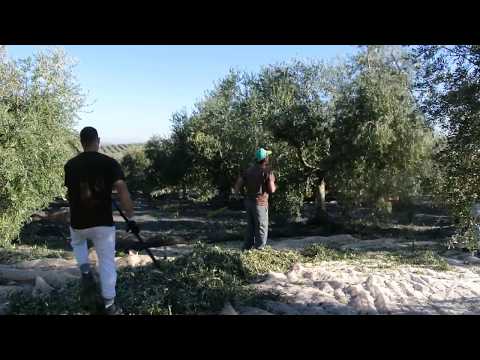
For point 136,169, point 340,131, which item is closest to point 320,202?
point 340,131

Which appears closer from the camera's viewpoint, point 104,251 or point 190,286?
point 104,251

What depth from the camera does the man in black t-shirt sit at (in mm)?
4441

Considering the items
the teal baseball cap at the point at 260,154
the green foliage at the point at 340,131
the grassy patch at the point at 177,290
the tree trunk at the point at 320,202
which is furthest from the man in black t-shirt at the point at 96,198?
the tree trunk at the point at 320,202

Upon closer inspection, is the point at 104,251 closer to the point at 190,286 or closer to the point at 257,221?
the point at 190,286

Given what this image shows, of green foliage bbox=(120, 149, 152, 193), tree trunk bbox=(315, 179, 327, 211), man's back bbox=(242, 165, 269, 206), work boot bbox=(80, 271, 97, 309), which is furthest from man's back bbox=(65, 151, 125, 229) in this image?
green foliage bbox=(120, 149, 152, 193)

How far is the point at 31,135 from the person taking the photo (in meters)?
12.3

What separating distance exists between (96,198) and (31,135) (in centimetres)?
894

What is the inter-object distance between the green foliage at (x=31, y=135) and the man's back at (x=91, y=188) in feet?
27.6

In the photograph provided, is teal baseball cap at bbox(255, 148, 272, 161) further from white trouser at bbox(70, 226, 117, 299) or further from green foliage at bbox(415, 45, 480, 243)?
white trouser at bbox(70, 226, 117, 299)

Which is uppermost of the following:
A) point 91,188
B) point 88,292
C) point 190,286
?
point 91,188

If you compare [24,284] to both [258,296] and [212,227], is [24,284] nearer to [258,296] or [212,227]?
[258,296]
